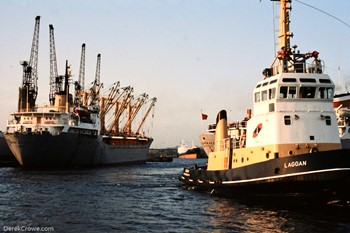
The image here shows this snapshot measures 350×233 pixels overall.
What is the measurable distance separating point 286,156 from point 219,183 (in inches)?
296

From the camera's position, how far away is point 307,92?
25.7 meters

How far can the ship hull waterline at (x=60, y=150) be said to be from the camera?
67.1 meters

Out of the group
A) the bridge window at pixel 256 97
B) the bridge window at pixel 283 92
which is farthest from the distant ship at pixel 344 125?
the bridge window at pixel 283 92

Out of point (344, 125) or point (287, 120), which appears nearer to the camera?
point (287, 120)

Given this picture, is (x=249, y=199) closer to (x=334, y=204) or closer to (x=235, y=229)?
(x=334, y=204)

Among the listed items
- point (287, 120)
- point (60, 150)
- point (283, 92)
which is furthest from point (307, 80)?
point (60, 150)

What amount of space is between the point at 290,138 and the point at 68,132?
54011 mm

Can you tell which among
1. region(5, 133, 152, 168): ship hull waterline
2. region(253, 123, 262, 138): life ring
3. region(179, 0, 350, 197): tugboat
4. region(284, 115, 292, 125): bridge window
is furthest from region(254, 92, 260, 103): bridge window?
region(5, 133, 152, 168): ship hull waterline

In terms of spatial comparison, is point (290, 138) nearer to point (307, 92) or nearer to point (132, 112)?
point (307, 92)

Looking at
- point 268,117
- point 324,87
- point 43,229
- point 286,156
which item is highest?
point 324,87

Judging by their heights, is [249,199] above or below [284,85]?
below

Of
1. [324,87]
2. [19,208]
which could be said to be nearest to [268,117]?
[324,87]

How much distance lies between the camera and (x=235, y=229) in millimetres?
19391

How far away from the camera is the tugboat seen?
22.0m
